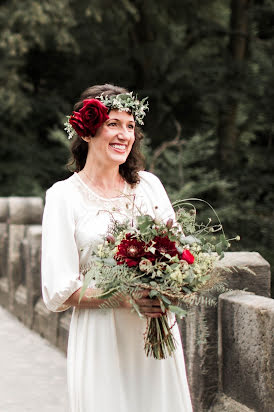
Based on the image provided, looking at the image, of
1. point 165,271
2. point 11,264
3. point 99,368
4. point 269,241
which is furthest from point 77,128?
point 269,241

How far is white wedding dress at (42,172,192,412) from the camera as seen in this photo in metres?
2.69

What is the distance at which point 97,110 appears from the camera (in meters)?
2.83

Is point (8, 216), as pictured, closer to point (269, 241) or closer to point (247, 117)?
point (269, 241)

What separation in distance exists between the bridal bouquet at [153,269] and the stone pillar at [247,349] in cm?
56

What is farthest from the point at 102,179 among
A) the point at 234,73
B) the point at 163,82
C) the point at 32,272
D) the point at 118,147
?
the point at 163,82

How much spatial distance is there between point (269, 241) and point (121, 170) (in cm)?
643

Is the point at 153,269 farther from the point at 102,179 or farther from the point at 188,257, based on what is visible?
the point at 102,179

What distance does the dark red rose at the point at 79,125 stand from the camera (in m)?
2.88

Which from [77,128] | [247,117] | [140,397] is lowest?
[140,397]

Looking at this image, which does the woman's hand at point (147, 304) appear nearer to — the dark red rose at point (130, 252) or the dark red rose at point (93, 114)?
the dark red rose at point (130, 252)

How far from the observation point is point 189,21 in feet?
51.8

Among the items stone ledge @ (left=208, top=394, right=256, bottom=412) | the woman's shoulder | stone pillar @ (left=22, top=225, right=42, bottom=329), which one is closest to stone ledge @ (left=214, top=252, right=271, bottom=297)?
stone ledge @ (left=208, top=394, right=256, bottom=412)

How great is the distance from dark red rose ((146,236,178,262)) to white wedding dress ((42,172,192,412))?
0.19 m

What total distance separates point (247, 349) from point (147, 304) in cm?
89
